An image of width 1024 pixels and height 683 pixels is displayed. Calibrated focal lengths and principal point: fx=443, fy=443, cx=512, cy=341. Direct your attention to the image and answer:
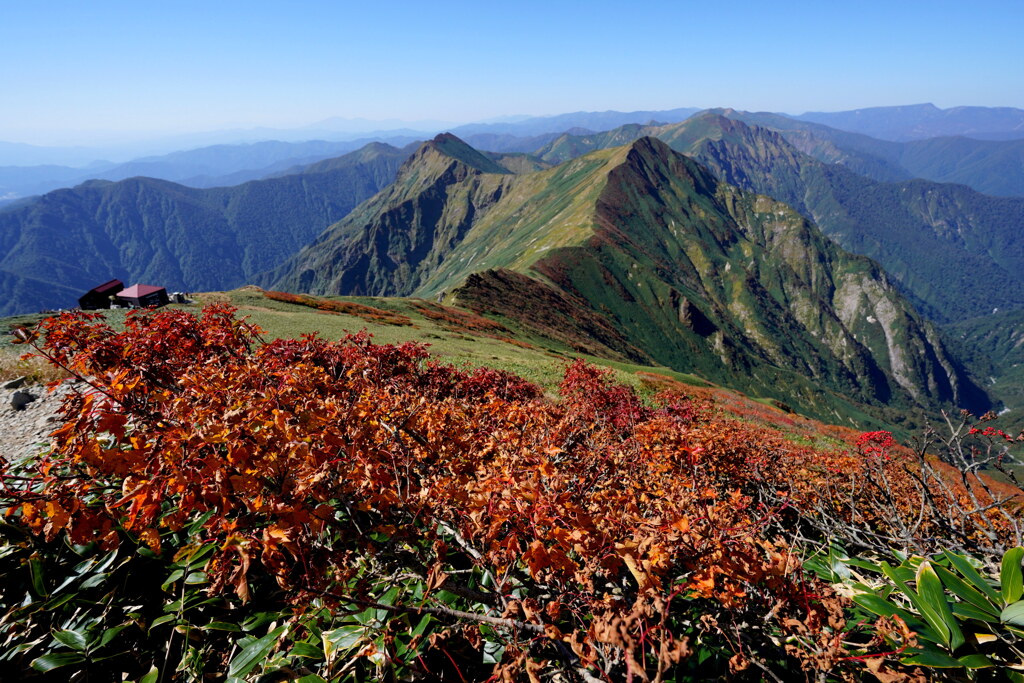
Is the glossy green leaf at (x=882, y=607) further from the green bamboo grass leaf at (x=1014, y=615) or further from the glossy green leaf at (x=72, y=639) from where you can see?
the glossy green leaf at (x=72, y=639)

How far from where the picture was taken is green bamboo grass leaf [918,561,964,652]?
8.05 feet

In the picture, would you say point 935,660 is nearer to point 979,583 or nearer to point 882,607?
point 882,607

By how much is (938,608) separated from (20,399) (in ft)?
51.7

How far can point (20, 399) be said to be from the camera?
10.2 metres

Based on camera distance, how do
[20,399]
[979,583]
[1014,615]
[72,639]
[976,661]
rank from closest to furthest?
[976,661], [1014,615], [979,583], [72,639], [20,399]

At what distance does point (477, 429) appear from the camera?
296 inches

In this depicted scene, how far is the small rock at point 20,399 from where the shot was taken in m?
10.1

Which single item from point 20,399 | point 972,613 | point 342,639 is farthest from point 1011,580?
point 20,399

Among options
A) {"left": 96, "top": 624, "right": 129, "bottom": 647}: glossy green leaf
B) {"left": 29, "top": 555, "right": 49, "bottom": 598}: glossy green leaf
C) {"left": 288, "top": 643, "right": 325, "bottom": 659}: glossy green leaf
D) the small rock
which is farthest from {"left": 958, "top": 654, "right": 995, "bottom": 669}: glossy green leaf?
the small rock

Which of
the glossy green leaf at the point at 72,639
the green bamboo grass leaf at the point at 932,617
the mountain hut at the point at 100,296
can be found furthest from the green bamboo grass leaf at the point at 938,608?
the mountain hut at the point at 100,296

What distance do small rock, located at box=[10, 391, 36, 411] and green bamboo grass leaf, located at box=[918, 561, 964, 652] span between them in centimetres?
1546

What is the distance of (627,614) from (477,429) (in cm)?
480

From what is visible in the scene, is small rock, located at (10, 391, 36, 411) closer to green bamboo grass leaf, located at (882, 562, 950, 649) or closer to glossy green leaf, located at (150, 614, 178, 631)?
glossy green leaf, located at (150, 614, 178, 631)

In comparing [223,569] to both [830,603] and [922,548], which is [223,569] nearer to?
[830,603]
